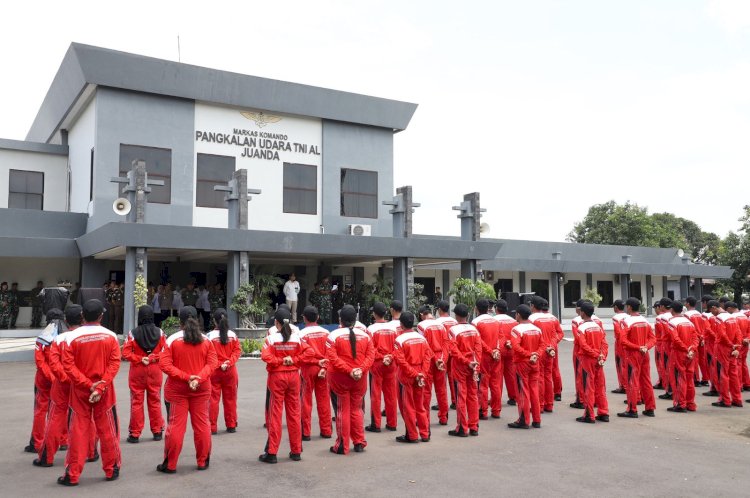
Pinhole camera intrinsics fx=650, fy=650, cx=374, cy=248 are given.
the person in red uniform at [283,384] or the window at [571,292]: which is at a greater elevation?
the window at [571,292]

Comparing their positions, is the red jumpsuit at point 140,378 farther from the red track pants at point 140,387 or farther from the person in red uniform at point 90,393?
the person in red uniform at point 90,393

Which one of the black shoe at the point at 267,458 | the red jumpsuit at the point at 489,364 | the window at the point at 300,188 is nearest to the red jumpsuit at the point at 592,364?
the red jumpsuit at the point at 489,364

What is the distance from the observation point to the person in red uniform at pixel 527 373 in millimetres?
8570

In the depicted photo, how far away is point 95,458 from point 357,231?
17271 mm

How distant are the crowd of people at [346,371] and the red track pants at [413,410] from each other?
0.06ft

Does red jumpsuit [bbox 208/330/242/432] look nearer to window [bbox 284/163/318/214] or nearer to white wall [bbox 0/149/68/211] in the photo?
window [bbox 284/163/318/214]

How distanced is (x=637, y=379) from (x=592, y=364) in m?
0.92

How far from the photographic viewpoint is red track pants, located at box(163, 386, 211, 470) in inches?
251

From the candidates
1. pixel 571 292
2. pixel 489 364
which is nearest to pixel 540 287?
pixel 571 292

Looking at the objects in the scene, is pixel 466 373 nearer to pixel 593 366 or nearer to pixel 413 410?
pixel 413 410

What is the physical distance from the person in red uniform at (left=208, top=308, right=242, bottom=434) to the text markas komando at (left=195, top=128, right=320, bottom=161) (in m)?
15.5

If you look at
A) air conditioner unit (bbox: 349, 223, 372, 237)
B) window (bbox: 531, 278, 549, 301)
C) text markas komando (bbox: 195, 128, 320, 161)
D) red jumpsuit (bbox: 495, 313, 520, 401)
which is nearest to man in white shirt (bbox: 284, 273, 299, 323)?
air conditioner unit (bbox: 349, 223, 372, 237)

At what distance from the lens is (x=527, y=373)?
28.3ft

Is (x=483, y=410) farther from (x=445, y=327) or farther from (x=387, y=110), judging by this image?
(x=387, y=110)
